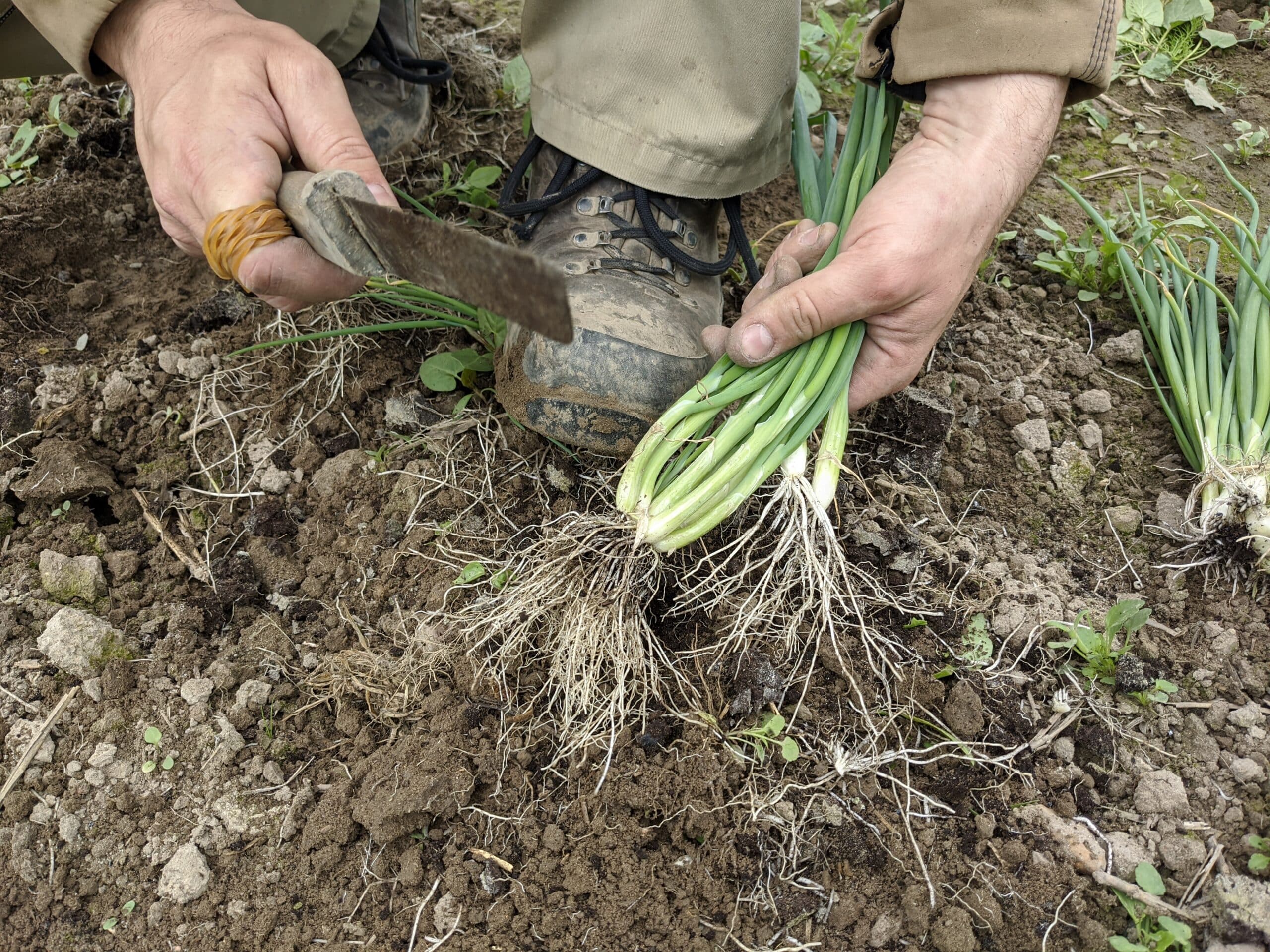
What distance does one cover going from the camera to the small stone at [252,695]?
131 cm

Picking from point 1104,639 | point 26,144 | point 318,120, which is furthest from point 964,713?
point 26,144

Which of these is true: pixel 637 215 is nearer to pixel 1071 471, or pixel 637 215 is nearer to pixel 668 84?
pixel 668 84

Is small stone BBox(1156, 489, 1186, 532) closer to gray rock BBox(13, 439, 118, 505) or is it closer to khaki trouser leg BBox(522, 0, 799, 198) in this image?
khaki trouser leg BBox(522, 0, 799, 198)

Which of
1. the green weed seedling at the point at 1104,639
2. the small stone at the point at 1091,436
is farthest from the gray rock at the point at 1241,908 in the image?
the small stone at the point at 1091,436

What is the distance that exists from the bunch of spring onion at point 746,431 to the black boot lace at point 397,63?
98 cm

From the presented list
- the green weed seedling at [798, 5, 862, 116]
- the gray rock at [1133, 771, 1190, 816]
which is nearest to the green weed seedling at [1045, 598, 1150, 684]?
the gray rock at [1133, 771, 1190, 816]

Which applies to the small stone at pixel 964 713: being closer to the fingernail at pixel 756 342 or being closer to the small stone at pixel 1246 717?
the small stone at pixel 1246 717

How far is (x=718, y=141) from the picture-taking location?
1.54 meters

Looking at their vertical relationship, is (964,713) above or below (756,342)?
below

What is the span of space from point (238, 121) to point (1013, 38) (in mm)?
1111

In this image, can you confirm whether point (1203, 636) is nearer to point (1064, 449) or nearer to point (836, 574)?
point (1064, 449)

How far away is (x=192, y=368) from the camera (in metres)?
1.66

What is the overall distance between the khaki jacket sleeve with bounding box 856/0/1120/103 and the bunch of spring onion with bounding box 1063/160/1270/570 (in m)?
0.42

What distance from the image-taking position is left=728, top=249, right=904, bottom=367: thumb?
4.21ft
